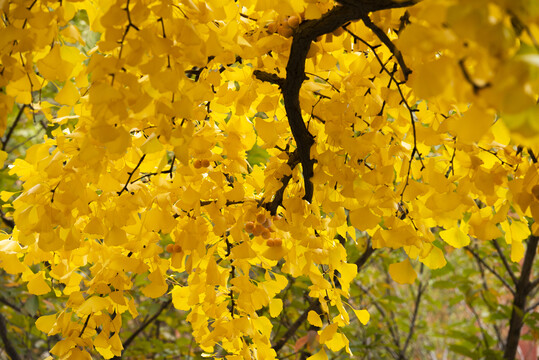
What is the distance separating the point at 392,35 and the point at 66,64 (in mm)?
525

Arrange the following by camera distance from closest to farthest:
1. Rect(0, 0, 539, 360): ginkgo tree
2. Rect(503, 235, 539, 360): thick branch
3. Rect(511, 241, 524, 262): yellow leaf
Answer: Rect(0, 0, 539, 360): ginkgo tree, Rect(511, 241, 524, 262): yellow leaf, Rect(503, 235, 539, 360): thick branch

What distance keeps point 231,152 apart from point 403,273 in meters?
0.35

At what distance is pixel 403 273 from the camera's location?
0.82 m

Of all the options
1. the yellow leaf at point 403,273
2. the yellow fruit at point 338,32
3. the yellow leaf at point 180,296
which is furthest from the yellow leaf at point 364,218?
the yellow leaf at point 180,296

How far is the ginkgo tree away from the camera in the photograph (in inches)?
20.9

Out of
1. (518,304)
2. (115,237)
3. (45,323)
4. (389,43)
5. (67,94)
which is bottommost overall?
(45,323)

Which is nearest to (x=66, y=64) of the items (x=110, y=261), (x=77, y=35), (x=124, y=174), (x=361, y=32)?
(x=77, y=35)

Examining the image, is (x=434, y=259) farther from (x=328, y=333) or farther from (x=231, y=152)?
A: (x=231, y=152)

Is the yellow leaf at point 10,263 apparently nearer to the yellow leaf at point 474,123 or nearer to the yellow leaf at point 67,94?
the yellow leaf at point 67,94

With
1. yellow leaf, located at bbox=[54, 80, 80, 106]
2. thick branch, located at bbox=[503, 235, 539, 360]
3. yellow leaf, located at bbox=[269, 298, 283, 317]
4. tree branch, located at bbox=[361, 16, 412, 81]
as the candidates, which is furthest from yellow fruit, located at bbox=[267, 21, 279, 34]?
thick branch, located at bbox=[503, 235, 539, 360]

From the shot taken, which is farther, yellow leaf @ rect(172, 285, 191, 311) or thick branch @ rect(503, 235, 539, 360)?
thick branch @ rect(503, 235, 539, 360)

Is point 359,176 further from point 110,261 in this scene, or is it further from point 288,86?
point 110,261

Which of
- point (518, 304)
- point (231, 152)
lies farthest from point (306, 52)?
point (518, 304)

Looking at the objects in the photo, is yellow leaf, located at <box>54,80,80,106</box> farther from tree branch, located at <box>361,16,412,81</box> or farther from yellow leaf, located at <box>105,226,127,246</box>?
tree branch, located at <box>361,16,412,81</box>
